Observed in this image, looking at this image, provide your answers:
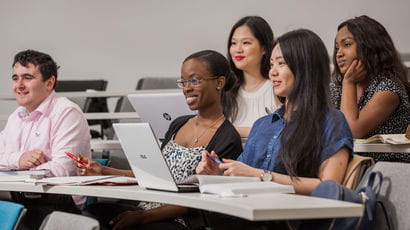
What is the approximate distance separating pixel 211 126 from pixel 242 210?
1333mm

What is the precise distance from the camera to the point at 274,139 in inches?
110

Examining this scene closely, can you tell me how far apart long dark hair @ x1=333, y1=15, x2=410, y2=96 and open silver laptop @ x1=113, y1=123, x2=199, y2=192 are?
141cm

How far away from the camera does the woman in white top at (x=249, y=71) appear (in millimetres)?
3902

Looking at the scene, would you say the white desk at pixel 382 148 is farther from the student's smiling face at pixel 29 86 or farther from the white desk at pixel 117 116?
the white desk at pixel 117 116

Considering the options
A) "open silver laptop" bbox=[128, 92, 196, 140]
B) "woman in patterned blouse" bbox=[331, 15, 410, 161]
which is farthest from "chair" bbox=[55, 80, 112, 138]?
"woman in patterned blouse" bbox=[331, 15, 410, 161]

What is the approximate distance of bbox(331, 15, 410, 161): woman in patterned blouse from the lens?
3408 mm

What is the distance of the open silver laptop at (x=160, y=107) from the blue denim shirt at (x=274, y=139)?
85cm

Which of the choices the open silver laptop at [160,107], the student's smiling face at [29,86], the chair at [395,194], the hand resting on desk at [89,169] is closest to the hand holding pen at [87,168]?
the hand resting on desk at [89,169]

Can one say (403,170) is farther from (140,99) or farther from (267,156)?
(140,99)

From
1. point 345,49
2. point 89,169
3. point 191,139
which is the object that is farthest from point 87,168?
point 345,49

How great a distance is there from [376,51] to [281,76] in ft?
3.33

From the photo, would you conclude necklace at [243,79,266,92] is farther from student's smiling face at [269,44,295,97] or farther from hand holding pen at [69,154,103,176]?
student's smiling face at [269,44,295,97]

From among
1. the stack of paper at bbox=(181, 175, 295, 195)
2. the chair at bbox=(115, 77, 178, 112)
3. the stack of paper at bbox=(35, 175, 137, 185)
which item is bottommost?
the chair at bbox=(115, 77, 178, 112)

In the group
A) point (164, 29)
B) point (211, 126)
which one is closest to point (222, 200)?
point (211, 126)
